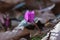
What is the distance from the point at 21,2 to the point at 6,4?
0.19 m

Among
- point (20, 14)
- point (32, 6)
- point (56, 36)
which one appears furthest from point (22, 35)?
point (32, 6)

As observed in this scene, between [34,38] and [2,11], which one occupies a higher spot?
[2,11]

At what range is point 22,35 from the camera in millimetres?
1769

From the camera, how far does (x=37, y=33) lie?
5.85ft

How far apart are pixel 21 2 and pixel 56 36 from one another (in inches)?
73.6

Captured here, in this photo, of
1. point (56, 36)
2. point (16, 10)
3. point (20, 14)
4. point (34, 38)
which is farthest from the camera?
point (16, 10)

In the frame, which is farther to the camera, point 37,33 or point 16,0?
point 16,0

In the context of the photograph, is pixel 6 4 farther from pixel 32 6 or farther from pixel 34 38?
pixel 34 38

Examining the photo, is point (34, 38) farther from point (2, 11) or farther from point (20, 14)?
point (2, 11)

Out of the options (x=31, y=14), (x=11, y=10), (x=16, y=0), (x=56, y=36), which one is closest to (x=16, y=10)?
(x=11, y=10)

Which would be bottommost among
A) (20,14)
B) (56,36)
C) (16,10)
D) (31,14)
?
(56,36)

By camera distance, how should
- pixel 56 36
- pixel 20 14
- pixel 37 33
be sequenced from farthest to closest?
1. pixel 20 14
2. pixel 37 33
3. pixel 56 36

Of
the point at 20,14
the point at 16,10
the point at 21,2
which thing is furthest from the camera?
the point at 21,2

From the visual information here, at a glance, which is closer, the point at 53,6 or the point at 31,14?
the point at 31,14
